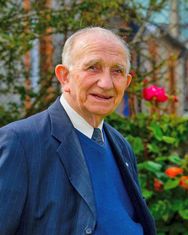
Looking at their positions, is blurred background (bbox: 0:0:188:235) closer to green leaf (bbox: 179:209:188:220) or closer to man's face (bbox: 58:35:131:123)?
green leaf (bbox: 179:209:188:220)

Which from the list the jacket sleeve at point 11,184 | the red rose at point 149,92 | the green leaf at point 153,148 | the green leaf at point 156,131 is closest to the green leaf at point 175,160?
the green leaf at point 153,148

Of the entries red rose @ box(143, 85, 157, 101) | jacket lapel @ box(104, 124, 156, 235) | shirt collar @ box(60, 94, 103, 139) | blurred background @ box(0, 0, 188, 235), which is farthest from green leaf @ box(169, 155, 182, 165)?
shirt collar @ box(60, 94, 103, 139)

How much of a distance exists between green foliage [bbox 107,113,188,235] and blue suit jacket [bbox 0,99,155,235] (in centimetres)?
285

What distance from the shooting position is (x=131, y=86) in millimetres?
6156

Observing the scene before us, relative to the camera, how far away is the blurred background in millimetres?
5352

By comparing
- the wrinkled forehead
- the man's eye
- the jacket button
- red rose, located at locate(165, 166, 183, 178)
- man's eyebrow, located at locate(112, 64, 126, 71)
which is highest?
the wrinkled forehead

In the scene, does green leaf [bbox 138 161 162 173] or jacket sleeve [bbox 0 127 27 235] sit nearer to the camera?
jacket sleeve [bbox 0 127 27 235]

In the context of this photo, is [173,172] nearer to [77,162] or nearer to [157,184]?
[157,184]

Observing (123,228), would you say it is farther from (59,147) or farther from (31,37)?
(31,37)

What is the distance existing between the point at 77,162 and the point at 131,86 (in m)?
3.79

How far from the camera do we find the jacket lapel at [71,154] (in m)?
2.35

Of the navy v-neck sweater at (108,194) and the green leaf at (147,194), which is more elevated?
the navy v-neck sweater at (108,194)

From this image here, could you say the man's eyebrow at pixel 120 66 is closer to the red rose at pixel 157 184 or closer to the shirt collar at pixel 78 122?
the shirt collar at pixel 78 122

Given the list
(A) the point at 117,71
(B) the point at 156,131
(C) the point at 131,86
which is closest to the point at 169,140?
(B) the point at 156,131
